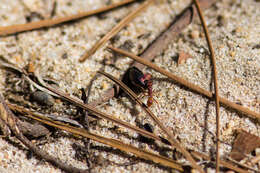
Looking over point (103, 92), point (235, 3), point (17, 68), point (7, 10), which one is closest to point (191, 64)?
point (103, 92)

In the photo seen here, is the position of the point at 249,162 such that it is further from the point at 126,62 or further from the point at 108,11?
the point at 108,11

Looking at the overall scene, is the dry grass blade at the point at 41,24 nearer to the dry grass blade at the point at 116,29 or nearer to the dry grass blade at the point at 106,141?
the dry grass blade at the point at 116,29

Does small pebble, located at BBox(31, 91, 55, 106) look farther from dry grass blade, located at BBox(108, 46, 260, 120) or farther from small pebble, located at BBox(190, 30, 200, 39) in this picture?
small pebble, located at BBox(190, 30, 200, 39)

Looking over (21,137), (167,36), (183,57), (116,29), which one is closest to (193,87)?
(183,57)

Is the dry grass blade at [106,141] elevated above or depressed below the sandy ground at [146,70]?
below

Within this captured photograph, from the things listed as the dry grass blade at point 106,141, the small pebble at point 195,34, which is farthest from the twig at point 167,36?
the dry grass blade at point 106,141

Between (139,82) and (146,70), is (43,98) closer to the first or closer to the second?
(139,82)
